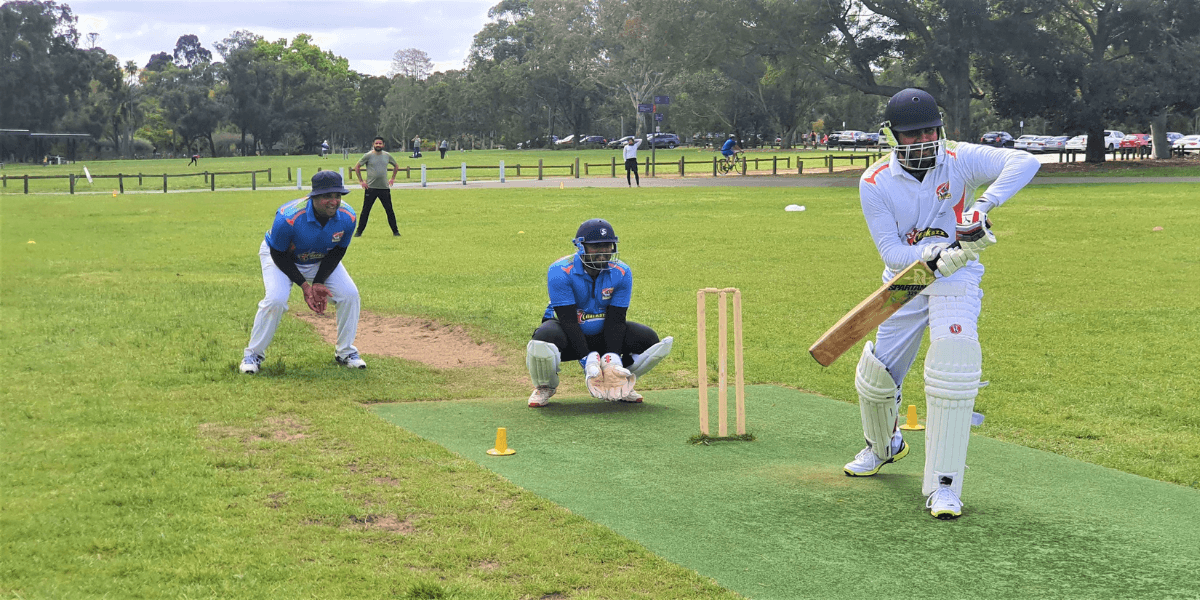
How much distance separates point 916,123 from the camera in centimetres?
615

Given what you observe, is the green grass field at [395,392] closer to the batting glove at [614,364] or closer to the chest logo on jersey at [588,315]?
the chest logo on jersey at [588,315]

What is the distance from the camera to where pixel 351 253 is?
21.0 metres

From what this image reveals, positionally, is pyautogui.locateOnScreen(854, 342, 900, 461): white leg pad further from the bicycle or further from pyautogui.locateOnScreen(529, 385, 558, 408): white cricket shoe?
the bicycle

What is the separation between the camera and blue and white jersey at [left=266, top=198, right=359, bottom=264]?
34.4 feet

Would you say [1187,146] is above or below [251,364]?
above

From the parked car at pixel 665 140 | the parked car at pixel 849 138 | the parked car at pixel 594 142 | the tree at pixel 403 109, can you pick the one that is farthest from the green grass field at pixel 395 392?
the tree at pixel 403 109

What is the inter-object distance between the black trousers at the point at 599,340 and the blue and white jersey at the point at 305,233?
2.61m

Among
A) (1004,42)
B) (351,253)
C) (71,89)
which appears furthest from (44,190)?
(71,89)

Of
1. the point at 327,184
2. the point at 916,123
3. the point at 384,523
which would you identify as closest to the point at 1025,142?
the point at 327,184

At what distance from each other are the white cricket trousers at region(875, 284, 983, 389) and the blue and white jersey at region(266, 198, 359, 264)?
5869mm

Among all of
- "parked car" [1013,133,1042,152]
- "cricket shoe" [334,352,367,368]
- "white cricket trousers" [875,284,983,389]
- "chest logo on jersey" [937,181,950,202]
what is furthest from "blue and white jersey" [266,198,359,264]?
"parked car" [1013,133,1042,152]

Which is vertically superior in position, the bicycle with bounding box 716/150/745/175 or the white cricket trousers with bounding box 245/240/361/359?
the bicycle with bounding box 716/150/745/175

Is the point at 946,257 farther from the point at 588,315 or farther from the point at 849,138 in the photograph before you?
the point at 849,138

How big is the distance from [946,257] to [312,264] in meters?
6.91
